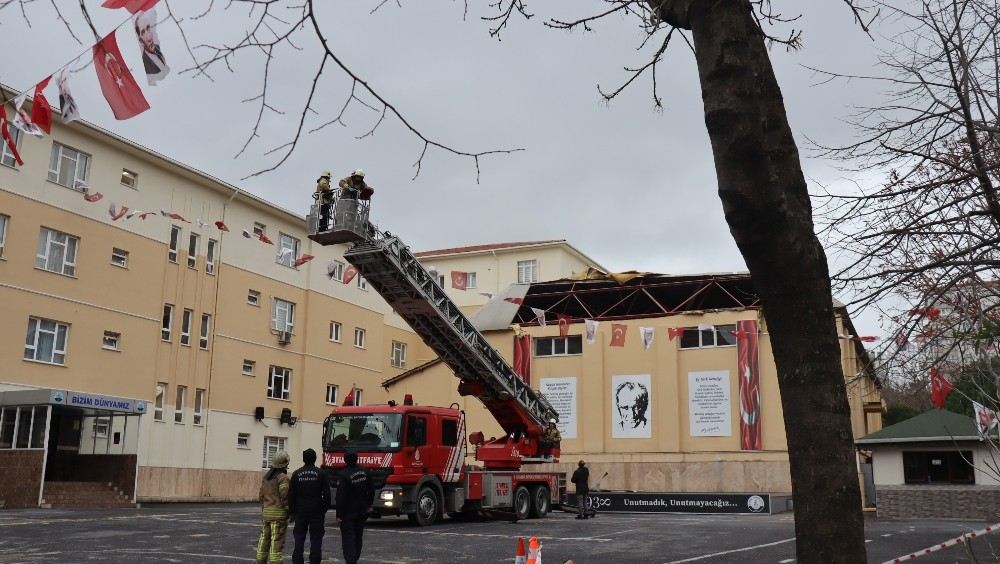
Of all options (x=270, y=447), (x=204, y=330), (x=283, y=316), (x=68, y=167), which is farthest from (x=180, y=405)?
(x=68, y=167)

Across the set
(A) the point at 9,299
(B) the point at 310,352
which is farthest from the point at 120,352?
(B) the point at 310,352

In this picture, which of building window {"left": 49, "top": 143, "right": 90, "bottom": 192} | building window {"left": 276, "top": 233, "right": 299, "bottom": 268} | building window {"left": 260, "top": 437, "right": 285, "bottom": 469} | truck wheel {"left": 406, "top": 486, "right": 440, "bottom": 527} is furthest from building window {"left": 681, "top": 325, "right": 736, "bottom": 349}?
building window {"left": 49, "top": 143, "right": 90, "bottom": 192}

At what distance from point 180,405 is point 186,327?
10.2ft

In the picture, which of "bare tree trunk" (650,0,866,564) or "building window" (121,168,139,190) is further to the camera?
"building window" (121,168,139,190)

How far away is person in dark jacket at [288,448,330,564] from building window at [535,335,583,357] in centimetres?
2731

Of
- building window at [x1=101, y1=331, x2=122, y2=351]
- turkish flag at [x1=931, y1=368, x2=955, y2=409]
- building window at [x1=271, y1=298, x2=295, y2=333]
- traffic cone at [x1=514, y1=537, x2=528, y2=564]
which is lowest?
traffic cone at [x1=514, y1=537, x2=528, y2=564]

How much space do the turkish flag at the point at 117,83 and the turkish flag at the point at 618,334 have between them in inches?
1169

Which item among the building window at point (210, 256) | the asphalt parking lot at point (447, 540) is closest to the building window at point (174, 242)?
the building window at point (210, 256)

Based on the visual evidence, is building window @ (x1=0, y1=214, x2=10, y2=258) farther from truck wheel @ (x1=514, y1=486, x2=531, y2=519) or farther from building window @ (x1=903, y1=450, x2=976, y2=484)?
building window @ (x1=903, y1=450, x2=976, y2=484)

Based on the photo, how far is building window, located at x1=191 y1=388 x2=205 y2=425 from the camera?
35625 mm

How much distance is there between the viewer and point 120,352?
3253cm

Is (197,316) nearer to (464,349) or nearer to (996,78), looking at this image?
(464,349)

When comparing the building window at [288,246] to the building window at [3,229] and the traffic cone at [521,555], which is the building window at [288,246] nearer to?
the building window at [3,229]

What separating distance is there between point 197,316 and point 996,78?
33.0 m
